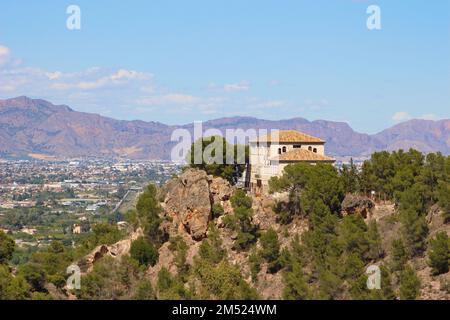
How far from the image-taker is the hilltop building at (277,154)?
220 ft

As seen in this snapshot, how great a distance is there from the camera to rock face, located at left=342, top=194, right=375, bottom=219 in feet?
191

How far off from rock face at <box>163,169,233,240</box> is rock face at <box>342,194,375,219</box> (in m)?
11.1

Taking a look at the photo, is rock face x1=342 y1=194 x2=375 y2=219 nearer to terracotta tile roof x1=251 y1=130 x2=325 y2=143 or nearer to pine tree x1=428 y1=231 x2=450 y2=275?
pine tree x1=428 y1=231 x2=450 y2=275

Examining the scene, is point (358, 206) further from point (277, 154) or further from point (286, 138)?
point (286, 138)

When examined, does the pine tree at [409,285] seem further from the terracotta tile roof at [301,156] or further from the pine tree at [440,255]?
the terracotta tile roof at [301,156]

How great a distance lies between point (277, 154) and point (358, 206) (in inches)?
528

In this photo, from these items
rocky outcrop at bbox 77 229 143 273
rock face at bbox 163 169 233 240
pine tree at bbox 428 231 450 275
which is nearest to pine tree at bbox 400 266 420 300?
pine tree at bbox 428 231 450 275
